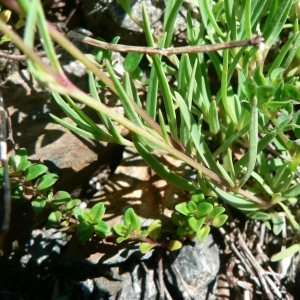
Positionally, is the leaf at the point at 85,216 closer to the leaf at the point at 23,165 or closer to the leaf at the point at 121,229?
the leaf at the point at 121,229

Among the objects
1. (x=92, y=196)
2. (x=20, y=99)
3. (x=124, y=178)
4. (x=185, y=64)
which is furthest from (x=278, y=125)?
(x=20, y=99)

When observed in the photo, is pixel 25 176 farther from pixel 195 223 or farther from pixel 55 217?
pixel 195 223

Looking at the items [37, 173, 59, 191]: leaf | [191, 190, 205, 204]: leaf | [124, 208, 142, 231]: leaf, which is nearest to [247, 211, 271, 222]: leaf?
[191, 190, 205, 204]: leaf

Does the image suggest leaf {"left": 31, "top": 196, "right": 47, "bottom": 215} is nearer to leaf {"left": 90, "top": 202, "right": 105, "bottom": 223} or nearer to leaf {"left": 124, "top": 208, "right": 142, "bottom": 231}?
leaf {"left": 90, "top": 202, "right": 105, "bottom": 223}

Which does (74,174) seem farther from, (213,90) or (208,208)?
(213,90)

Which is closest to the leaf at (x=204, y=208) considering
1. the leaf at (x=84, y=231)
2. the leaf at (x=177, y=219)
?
the leaf at (x=177, y=219)

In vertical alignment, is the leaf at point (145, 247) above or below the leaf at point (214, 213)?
below

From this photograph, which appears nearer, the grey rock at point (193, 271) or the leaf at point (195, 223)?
the leaf at point (195, 223)

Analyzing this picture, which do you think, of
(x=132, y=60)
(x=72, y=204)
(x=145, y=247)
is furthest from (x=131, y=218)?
(x=132, y=60)

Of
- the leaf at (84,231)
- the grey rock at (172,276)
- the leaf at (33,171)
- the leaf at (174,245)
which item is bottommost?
the grey rock at (172,276)
